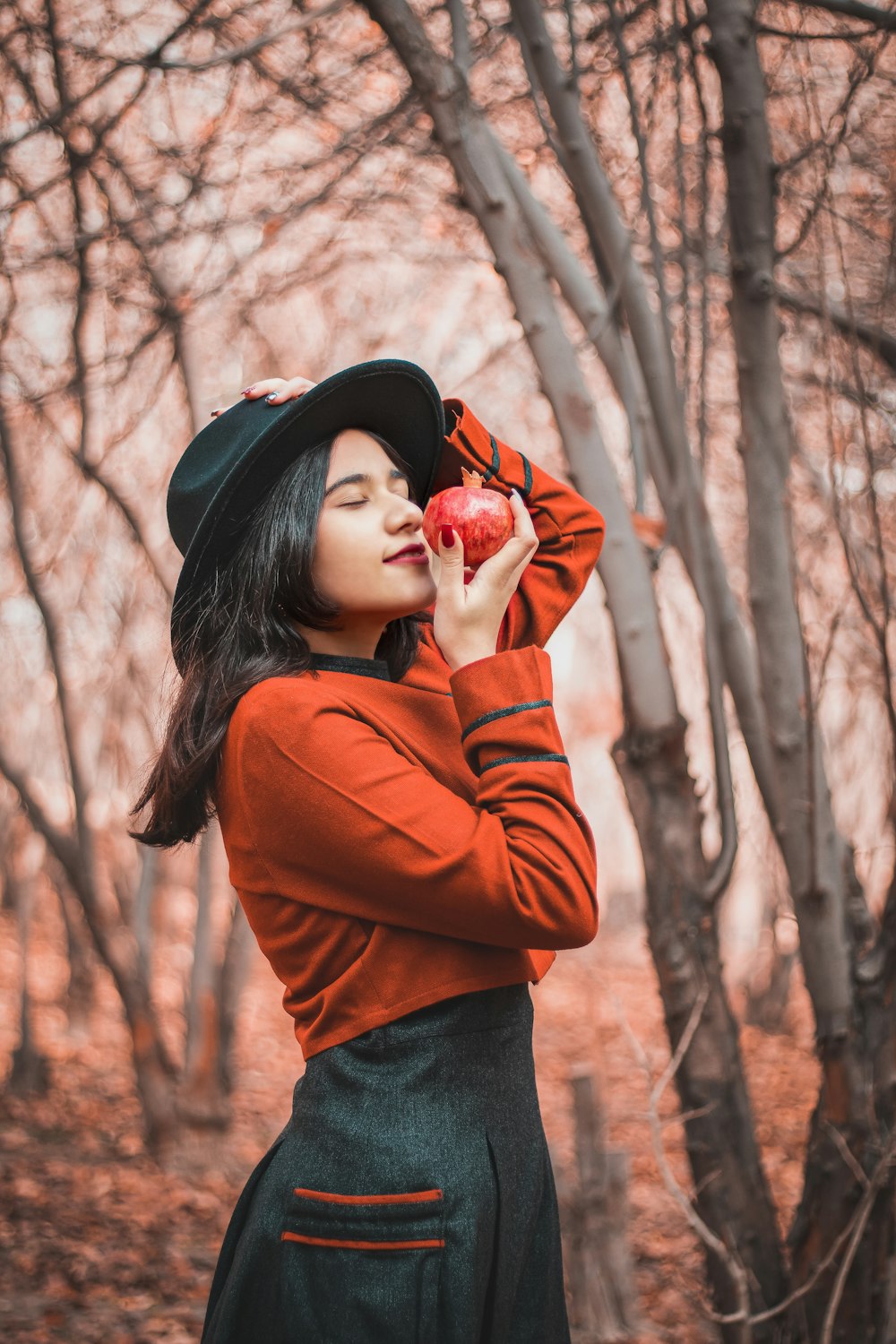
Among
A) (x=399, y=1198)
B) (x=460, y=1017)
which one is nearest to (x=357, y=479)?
(x=460, y=1017)

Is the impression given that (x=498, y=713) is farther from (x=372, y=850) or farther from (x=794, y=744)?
(x=794, y=744)

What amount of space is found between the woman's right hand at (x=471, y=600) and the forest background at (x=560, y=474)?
1.75ft

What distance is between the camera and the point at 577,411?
2.30m

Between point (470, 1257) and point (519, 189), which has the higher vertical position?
point (519, 189)

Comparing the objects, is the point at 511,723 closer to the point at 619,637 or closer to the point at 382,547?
the point at 382,547

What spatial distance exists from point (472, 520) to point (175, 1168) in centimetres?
479

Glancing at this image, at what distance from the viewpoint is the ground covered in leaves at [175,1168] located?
12.3ft

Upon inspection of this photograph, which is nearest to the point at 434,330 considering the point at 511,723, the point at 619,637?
the point at 619,637

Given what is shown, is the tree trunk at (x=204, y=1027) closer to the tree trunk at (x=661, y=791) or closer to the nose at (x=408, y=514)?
the tree trunk at (x=661, y=791)

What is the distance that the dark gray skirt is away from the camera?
50.7 inches

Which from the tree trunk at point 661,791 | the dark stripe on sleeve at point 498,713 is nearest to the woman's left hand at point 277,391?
the dark stripe on sleeve at point 498,713

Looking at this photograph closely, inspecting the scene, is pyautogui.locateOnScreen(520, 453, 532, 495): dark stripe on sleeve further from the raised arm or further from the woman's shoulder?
the woman's shoulder

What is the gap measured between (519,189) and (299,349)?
4.12m

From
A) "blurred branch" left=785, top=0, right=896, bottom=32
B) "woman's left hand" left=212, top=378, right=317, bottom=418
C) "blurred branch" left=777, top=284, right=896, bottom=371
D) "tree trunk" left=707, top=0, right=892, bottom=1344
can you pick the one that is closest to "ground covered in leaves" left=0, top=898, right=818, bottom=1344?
"tree trunk" left=707, top=0, right=892, bottom=1344
